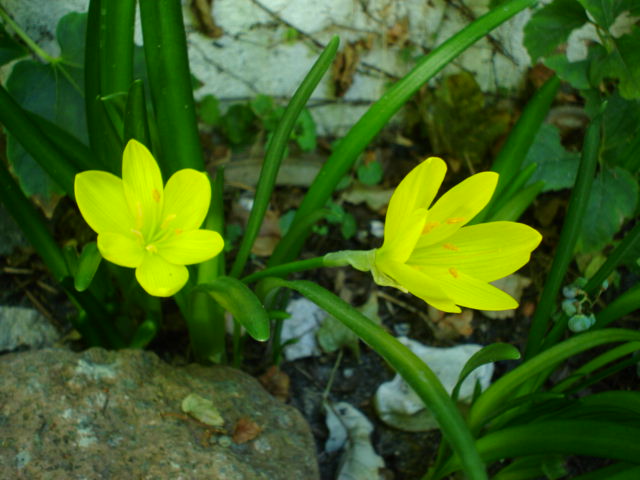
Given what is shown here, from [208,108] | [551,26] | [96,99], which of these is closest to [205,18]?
[208,108]

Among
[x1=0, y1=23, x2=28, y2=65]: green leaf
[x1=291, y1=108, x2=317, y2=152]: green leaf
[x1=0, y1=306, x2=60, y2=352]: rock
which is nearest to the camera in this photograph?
[x1=0, y1=23, x2=28, y2=65]: green leaf

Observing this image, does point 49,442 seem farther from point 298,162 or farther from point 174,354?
point 298,162

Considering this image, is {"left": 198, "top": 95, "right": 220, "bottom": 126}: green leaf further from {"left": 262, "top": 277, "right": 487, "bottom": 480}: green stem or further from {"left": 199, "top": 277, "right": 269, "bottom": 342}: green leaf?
{"left": 262, "top": 277, "right": 487, "bottom": 480}: green stem

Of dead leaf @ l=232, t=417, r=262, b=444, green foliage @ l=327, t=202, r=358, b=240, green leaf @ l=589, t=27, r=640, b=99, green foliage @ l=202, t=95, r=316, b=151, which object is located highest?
green leaf @ l=589, t=27, r=640, b=99

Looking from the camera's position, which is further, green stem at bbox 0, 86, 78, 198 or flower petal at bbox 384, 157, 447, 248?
green stem at bbox 0, 86, 78, 198

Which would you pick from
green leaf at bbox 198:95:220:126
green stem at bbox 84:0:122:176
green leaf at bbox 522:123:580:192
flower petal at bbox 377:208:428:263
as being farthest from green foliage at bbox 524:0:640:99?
green stem at bbox 84:0:122:176

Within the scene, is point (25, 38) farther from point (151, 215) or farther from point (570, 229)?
point (570, 229)

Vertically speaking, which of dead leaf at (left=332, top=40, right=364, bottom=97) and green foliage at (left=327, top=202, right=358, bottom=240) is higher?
dead leaf at (left=332, top=40, right=364, bottom=97)
